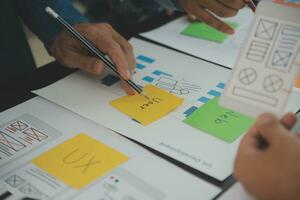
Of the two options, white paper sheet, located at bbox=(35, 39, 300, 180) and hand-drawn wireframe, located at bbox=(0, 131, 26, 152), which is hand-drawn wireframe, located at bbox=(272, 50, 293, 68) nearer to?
white paper sheet, located at bbox=(35, 39, 300, 180)

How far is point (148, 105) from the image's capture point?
70 centimetres

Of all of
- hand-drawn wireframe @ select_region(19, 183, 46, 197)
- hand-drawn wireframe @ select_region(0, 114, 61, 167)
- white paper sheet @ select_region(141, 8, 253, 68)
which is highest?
white paper sheet @ select_region(141, 8, 253, 68)

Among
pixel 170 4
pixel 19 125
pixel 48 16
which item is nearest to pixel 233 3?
pixel 170 4

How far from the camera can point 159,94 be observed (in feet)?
2.39

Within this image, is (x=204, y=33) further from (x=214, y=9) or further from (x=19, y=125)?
(x=19, y=125)

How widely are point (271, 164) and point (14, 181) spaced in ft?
1.15

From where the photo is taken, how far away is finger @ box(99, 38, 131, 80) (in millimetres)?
729

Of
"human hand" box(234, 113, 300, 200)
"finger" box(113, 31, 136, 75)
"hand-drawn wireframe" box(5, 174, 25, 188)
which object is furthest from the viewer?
"finger" box(113, 31, 136, 75)

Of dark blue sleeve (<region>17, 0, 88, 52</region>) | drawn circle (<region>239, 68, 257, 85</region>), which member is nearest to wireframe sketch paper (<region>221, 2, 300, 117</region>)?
drawn circle (<region>239, 68, 257, 85</region>)

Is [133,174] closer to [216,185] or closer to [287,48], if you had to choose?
[216,185]

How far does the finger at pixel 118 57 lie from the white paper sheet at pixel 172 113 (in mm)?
42

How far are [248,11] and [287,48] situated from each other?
62cm

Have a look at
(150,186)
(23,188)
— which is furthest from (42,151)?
(150,186)

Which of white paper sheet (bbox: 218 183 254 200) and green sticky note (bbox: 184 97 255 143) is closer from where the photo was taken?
white paper sheet (bbox: 218 183 254 200)
